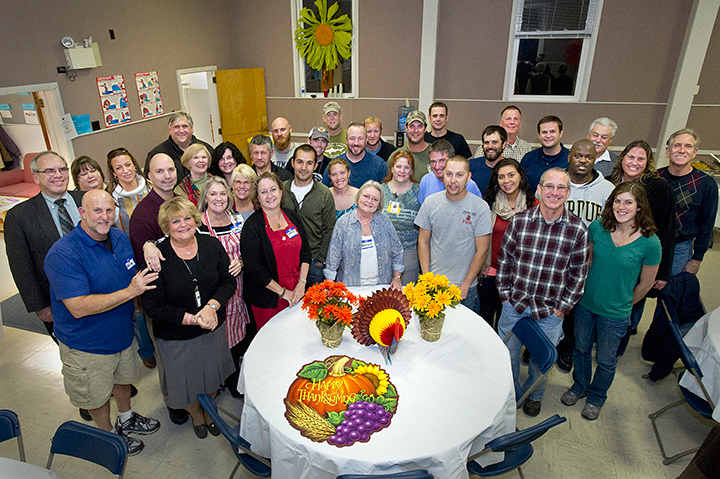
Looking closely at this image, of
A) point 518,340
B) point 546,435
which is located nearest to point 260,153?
point 518,340

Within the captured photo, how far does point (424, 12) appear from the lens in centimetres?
670

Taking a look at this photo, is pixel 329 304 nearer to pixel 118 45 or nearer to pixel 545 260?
pixel 545 260

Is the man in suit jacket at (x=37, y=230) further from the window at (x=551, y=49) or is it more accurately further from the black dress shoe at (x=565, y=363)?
the window at (x=551, y=49)

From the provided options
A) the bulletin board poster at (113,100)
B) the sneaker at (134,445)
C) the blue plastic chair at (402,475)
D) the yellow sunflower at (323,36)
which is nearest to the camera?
the blue plastic chair at (402,475)

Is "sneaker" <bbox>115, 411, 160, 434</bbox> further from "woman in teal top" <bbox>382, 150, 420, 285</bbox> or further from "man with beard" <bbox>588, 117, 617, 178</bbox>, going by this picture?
"man with beard" <bbox>588, 117, 617, 178</bbox>

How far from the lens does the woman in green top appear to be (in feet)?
11.1

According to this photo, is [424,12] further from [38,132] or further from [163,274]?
[38,132]

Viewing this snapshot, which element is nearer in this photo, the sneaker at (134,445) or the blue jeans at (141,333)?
the sneaker at (134,445)

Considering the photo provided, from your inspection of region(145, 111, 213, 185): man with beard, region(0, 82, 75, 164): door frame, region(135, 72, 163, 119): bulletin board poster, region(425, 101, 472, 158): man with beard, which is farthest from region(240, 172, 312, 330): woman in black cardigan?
region(135, 72, 163, 119): bulletin board poster

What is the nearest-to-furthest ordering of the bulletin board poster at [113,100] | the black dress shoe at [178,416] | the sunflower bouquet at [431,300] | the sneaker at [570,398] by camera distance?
the sunflower bouquet at [431,300] < the black dress shoe at [178,416] < the sneaker at [570,398] < the bulletin board poster at [113,100]

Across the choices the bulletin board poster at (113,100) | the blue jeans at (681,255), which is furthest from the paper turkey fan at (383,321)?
the bulletin board poster at (113,100)

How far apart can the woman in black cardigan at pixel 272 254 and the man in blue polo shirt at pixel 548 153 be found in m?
2.31

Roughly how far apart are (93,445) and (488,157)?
143 inches

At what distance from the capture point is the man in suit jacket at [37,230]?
268 cm
